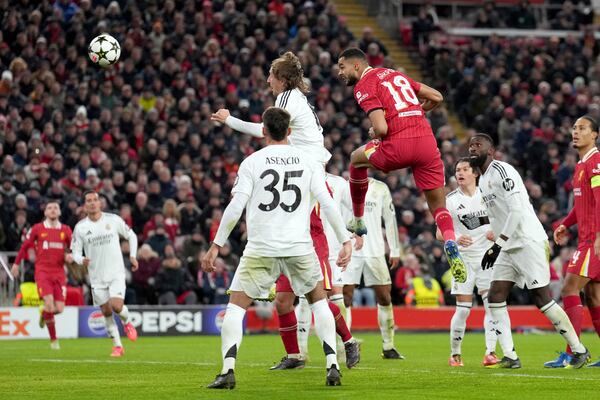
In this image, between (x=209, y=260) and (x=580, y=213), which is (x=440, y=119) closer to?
(x=580, y=213)

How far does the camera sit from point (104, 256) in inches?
732

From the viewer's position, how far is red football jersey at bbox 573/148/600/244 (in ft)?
44.5

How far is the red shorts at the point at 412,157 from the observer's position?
40.9ft

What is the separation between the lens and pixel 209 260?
1038 centimetres

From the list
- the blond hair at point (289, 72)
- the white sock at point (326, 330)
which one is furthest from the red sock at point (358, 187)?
the white sock at point (326, 330)

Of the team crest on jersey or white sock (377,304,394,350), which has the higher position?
the team crest on jersey

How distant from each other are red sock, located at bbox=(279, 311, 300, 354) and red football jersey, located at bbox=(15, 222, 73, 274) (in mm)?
7965

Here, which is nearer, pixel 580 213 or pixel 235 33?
pixel 580 213

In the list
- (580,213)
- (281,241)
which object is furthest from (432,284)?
(281,241)

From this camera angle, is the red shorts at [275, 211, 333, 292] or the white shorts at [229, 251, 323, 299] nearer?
the white shorts at [229, 251, 323, 299]

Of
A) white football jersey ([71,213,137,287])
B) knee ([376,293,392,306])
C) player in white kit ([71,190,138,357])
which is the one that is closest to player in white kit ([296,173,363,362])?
knee ([376,293,392,306])

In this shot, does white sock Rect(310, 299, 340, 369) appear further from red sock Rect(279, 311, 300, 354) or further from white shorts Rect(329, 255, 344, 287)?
white shorts Rect(329, 255, 344, 287)

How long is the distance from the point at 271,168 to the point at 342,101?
20.1m

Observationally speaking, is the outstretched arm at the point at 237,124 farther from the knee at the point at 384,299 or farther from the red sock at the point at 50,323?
the red sock at the point at 50,323
